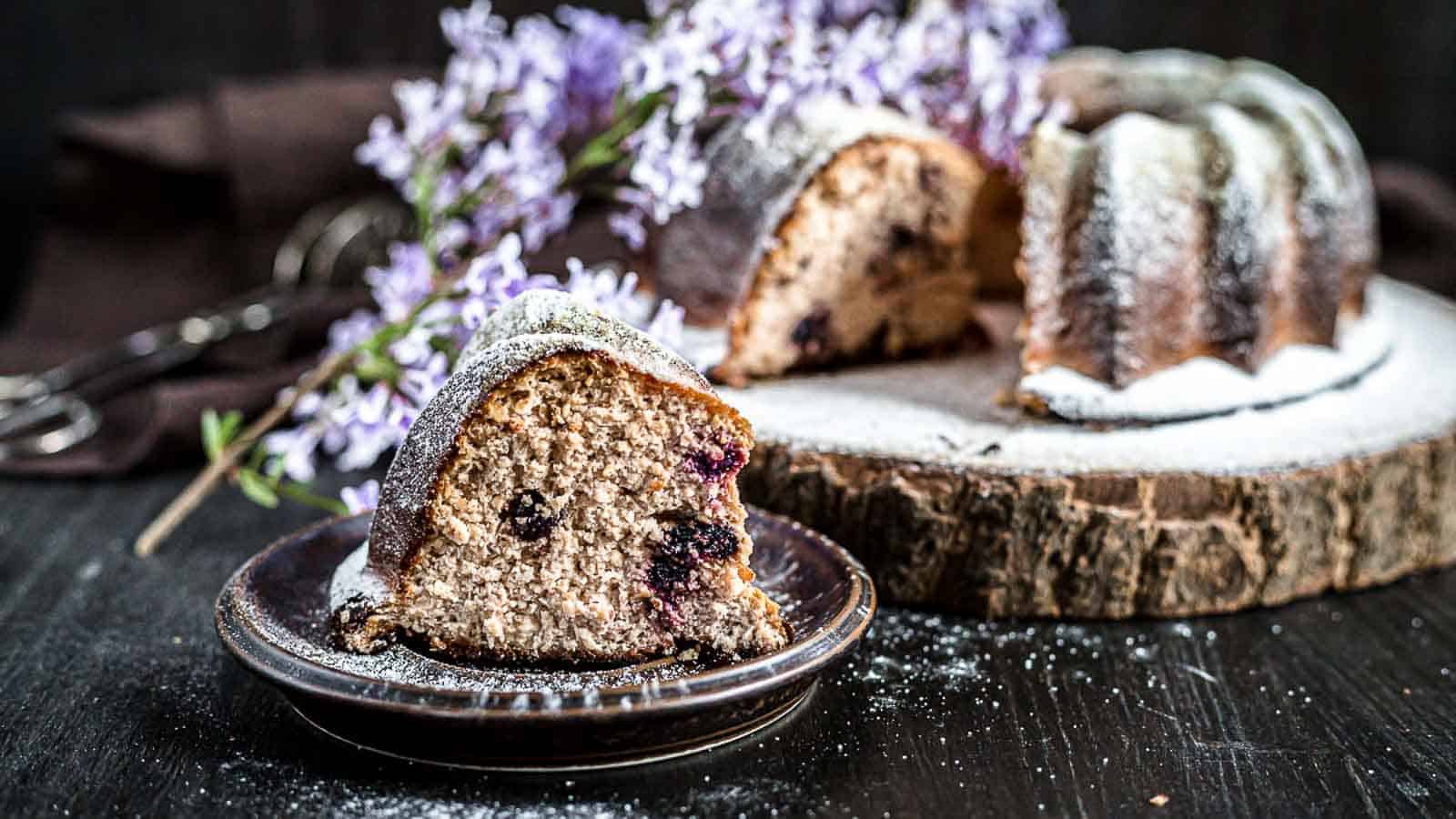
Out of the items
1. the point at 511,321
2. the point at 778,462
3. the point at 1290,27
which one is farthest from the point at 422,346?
the point at 1290,27

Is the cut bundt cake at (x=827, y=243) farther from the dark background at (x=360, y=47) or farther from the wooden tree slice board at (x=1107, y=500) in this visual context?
the dark background at (x=360, y=47)

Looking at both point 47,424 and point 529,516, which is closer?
point 529,516

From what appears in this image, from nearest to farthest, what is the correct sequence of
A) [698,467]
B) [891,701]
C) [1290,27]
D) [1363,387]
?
[698,467]
[891,701]
[1363,387]
[1290,27]

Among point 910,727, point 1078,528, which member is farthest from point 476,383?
point 1078,528

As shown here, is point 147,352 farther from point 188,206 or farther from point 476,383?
point 476,383

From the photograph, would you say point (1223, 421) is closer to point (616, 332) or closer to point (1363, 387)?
point (1363, 387)

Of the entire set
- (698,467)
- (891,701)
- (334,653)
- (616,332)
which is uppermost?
(616,332)

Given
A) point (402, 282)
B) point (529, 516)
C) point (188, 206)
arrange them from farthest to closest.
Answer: point (188, 206) → point (402, 282) → point (529, 516)
